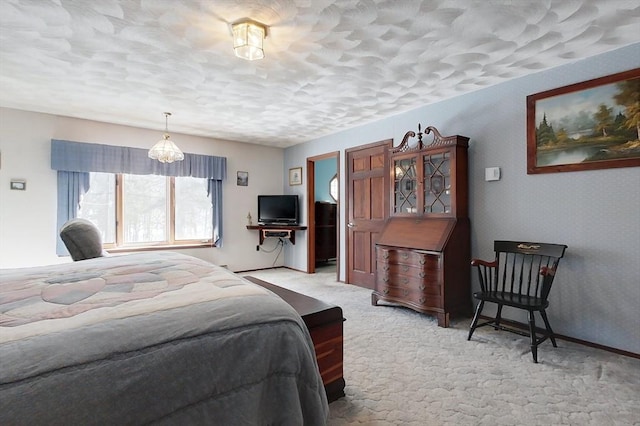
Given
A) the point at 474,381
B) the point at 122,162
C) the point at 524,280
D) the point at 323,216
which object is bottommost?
the point at 474,381

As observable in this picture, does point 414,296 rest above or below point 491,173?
below

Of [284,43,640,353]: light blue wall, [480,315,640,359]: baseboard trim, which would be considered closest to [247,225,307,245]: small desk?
[284,43,640,353]: light blue wall

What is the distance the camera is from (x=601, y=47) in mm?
2500

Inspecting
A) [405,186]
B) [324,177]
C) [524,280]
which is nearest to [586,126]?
[524,280]

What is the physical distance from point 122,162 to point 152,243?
1291 millimetres

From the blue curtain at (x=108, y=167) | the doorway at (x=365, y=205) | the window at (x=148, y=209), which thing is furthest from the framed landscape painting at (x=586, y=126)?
the window at (x=148, y=209)

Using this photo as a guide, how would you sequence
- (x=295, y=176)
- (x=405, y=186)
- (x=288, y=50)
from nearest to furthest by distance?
1. (x=288, y=50)
2. (x=405, y=186)
3. (x=295, y=176)

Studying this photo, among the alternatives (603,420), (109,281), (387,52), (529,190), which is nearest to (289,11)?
(387,52)

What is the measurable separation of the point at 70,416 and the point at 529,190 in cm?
352

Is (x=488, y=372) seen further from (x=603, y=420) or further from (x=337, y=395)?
(x=337, y=395)

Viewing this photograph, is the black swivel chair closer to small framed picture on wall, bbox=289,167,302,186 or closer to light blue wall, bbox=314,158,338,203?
small framed picture on wall, bbox=289,167,302,186

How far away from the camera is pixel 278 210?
19.3ft

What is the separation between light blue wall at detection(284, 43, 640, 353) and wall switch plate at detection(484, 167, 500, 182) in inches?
2.0

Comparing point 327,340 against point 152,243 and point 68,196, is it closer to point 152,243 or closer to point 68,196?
point 152,243
